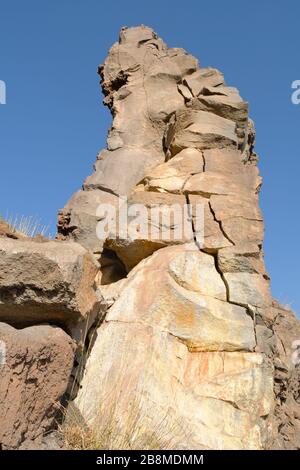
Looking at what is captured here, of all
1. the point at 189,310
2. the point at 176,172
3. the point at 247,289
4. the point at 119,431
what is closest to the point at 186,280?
the point at 189,310

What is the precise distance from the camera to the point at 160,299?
18.4ft

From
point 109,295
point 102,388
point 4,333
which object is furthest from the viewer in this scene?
point 109,295

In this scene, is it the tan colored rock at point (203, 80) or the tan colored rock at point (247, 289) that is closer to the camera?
the tan colored rock at point (247, 289)

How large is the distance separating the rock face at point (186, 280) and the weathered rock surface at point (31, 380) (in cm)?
46

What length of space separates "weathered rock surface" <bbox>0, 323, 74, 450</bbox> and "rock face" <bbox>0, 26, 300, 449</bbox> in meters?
0.01

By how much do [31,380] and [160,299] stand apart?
184cm

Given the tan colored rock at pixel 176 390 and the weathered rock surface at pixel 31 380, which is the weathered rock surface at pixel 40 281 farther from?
the tan colored rock at pixel 176 390

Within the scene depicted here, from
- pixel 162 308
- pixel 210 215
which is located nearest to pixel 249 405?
pixel 162 308

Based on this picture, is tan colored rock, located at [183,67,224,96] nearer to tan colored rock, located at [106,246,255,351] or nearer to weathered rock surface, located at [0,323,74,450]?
tan colored rock, located at [106,246,255,351]

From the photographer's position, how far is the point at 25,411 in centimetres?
405

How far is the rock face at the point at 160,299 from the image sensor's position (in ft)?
14.2

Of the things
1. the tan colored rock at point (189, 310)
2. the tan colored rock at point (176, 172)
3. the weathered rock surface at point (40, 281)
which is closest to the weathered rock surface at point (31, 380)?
the weathered rock surface at point (40, 281)
